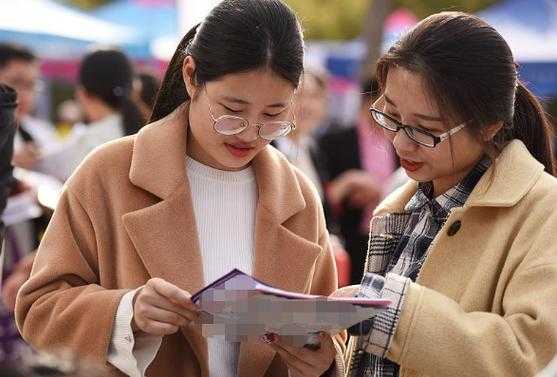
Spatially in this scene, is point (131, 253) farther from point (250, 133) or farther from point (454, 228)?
point (454, 228)

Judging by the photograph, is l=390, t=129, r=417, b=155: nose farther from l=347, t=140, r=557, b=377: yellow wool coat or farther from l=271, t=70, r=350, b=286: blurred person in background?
l=271, t=70, r=350, b=286: blurred person in background

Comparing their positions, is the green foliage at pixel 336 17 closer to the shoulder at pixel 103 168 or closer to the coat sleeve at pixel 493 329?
the shoulder at pixel 103 168

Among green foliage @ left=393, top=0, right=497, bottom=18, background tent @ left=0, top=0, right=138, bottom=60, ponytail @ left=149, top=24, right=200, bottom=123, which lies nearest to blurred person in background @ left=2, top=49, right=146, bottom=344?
ponytail @ left=149, top=24, right=200, bottom=123

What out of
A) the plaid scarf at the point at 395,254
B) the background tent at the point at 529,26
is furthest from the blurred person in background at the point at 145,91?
the background tent at the point at 529,26

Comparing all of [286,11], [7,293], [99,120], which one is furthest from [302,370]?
[99,120]

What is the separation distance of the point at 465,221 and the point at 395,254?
0.94 feet

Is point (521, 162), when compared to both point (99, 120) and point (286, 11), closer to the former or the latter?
point (286, 11)

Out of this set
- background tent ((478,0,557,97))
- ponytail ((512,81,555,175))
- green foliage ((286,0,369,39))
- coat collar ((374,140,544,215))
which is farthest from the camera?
green foliage ((286,0,369,39))

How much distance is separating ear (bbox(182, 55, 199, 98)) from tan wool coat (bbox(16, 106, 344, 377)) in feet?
0.31

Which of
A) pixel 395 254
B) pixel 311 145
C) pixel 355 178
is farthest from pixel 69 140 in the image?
pixel 395 254

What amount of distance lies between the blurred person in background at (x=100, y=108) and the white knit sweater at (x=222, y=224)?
247 cm

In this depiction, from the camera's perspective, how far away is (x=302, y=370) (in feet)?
8.92

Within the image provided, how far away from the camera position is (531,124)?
2.78 metres

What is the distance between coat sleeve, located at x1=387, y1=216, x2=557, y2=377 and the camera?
238 cm
